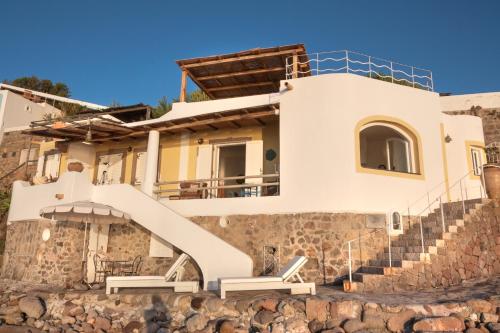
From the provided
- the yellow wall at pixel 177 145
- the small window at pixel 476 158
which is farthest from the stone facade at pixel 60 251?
the small window at pixel 476 158

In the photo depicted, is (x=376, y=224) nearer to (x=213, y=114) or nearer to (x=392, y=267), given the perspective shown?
(x=392, y=267)

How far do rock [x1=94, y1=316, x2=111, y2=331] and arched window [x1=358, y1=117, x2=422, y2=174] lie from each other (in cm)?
788

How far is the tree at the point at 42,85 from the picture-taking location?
A: 36625mm

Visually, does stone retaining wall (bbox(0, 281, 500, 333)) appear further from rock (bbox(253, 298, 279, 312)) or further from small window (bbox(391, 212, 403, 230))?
small window (bbox(391, 212, 403, 230))

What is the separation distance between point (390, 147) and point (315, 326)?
8153 millimetres

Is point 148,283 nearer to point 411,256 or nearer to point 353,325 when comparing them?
point 353,325

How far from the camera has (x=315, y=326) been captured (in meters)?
7.14

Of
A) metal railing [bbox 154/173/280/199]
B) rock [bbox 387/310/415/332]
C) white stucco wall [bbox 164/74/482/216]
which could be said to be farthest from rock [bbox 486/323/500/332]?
metal railing [bbox 154/173/280/199]

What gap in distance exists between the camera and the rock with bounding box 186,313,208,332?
25.6ft

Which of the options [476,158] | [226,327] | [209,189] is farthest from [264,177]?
[476,158]

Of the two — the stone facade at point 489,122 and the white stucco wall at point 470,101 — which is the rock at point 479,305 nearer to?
the stone facade at point 489,122

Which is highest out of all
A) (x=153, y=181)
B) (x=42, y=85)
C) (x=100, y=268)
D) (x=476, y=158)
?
(x=42, y=85)

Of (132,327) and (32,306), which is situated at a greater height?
(32,306)

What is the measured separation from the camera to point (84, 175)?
41.2 feet
